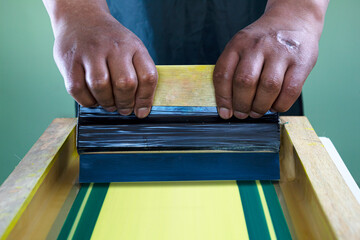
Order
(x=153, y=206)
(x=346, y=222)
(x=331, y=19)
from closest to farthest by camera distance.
→ (x=346, y=222) < (x=153, y=206) < (x=331, y=19)

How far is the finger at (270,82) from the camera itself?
0.44 m

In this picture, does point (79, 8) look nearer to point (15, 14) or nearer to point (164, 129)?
point (164, 129)

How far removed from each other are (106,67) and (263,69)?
0.23 meters

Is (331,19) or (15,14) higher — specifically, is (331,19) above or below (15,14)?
above

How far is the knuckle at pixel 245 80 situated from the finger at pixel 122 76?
147 mm

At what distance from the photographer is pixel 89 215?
0.46 m

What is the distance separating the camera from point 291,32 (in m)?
0.49

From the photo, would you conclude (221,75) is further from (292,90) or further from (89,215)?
(89,215)

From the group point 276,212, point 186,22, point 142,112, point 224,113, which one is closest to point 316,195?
point 276,212

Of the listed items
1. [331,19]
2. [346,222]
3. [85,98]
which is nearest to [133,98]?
[85,98]

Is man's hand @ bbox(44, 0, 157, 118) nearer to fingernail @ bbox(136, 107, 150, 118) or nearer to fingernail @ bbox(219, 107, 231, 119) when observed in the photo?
fingernail @ bbox(136, 107, 150, 118)

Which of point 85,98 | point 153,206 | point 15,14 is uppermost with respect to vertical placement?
point 85,98

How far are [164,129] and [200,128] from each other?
6 centimetres

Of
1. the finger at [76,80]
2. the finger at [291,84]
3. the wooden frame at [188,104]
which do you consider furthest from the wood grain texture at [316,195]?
the finger at [76,80]
